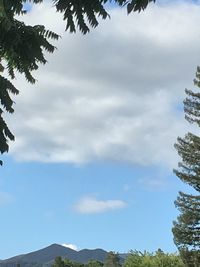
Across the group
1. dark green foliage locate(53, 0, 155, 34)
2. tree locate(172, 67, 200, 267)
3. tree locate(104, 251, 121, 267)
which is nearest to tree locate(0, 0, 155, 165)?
dark green foliage locate(53, 0, 155, 34)

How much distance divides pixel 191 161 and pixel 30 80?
154 feet

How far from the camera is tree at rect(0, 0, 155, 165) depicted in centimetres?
475

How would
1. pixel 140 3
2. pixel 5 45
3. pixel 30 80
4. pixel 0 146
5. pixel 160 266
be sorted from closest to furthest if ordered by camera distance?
pixel 140 3 → pixel 5 45 → pixel 0 146 → pixel 30 80 → pixel 160 266

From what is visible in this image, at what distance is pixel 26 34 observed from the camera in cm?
664

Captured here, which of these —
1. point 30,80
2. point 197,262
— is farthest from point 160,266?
point 30,80

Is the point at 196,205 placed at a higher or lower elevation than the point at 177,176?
lower

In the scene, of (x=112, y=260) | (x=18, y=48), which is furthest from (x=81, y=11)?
(x=112, y=260)

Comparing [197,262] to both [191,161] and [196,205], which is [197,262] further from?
[191,161]

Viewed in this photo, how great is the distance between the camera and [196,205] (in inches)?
2077

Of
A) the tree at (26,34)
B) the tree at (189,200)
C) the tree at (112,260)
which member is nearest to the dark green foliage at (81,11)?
the tree at (26,34)

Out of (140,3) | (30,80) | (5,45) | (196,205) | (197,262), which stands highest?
(196,205)

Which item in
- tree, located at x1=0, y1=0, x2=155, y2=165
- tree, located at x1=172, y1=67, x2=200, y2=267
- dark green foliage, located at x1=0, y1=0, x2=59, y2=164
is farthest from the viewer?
tree, located at x1=172, y1=67, x2=200, y2=267

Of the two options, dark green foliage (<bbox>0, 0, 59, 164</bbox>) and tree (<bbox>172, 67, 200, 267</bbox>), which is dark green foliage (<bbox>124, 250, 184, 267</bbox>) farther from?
dark green foliage (<bbox>0, 0, 59, 164</bbox>)

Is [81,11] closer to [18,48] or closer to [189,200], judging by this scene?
[18,48]
